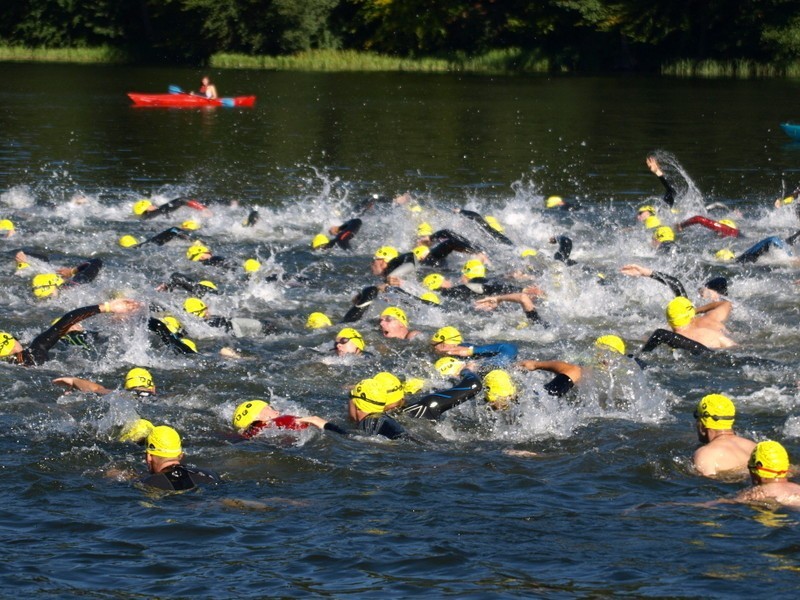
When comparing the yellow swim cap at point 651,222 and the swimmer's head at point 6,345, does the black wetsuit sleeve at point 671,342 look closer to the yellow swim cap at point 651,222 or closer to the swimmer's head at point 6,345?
the swimmer's head at point 6,345

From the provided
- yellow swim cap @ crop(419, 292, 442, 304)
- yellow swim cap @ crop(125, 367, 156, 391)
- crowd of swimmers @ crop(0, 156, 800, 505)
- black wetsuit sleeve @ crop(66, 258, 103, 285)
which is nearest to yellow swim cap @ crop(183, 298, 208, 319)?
crowd of swimmers @ crop(0, 156, 800, 505)

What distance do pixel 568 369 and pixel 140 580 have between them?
16.8ft

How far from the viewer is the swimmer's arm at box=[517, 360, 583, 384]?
12461 millimetres

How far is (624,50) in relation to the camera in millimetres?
59750

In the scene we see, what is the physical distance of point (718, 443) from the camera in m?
10.8

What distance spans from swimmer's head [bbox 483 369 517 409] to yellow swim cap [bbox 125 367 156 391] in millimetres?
3466

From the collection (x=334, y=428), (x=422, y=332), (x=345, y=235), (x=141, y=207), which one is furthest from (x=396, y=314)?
(x=141, y=207)

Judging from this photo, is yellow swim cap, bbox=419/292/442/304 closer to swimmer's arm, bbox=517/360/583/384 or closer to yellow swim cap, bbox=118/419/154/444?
swimmer's arm, bbox=517/360/583/384

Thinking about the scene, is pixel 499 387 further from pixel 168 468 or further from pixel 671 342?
pixel 168 468

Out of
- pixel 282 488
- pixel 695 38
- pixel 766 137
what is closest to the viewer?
pixel 282 488

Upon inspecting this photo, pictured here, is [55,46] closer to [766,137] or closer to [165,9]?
[165,9]

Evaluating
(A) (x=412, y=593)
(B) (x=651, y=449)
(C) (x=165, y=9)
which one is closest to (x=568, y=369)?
(B) (x=651, y=449)

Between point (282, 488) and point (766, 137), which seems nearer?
point (282, 488)

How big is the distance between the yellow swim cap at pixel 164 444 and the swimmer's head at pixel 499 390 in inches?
123
